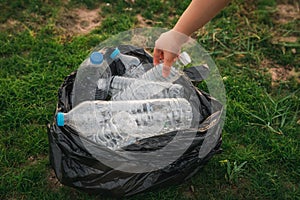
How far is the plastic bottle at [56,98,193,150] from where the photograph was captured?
2.09 metres

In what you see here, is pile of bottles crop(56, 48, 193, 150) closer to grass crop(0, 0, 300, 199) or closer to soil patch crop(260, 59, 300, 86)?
grass crop(0, 0, 300, 199)

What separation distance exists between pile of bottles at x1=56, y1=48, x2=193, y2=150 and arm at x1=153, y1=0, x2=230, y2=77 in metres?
0.37

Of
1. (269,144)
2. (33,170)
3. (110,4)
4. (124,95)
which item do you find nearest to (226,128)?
(269,144)

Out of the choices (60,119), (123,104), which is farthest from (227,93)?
(60,119)

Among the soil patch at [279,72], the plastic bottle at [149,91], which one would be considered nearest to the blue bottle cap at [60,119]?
the plastic bottle at [149,91]

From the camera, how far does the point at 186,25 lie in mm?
1711

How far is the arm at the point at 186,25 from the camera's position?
165 cm

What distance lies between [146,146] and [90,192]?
1.34 ft

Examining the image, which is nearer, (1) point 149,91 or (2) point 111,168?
(2) point 111,168

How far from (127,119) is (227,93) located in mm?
923

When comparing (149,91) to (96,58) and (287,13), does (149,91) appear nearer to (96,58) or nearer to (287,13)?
(96,58)

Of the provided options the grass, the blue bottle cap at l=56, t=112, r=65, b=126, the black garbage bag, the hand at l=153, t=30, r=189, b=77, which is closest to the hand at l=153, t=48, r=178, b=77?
the hand at l=153, t=30, r=189, b=77

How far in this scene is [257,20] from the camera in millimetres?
3377

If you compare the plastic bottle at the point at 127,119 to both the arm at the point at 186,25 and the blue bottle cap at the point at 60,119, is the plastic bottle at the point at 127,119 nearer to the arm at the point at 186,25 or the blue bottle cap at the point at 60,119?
the blue bottle cap at the point at 60,119
